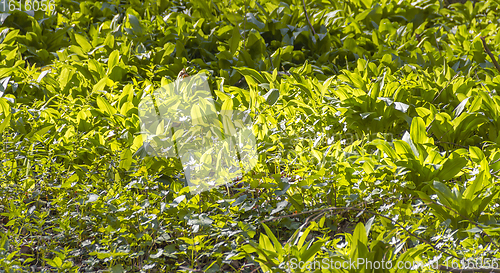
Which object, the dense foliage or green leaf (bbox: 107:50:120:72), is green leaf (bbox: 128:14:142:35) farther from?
A: green leaf (bbox: 107:50:120:72)

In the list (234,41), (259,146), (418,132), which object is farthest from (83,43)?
(418,132)

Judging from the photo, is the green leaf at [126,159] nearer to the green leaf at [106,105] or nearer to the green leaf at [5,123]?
the green leaf at [106,105]

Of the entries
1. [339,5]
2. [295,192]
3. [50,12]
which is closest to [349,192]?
[295,192]

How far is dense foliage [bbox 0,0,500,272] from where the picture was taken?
1.73 m

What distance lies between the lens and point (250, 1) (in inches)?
191

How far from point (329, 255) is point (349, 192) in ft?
2.05

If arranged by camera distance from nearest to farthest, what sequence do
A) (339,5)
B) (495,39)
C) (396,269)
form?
(396,269)
(495,39)
(339,5)

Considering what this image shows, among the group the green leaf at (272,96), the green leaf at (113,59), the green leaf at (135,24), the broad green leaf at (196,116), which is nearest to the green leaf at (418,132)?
the green leaf at (272,96)

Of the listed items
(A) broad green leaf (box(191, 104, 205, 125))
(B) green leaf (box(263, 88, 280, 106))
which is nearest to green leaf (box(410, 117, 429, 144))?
(B) green leaf (box(263, 88, 280, 106))

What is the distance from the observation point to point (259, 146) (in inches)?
96.5

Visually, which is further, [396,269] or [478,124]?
[478,124]

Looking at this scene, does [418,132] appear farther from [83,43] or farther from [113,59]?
[83,43]

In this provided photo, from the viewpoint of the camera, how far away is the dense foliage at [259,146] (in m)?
1.73

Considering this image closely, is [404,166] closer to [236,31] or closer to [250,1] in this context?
[236,31]
